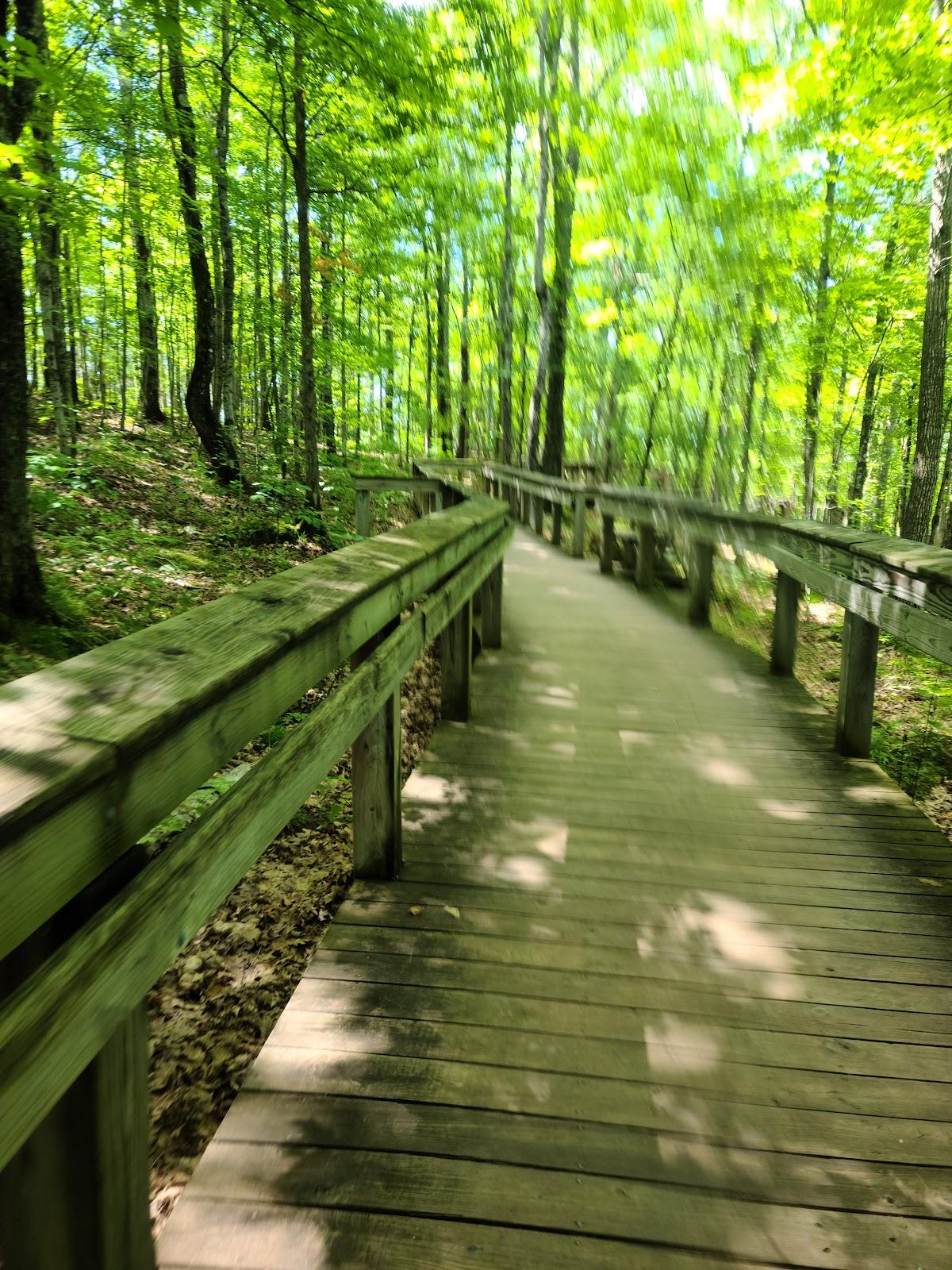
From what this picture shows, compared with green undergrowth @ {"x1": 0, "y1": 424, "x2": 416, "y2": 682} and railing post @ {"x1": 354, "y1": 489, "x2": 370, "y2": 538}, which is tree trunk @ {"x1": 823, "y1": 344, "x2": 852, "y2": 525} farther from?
green undergrowth @ {"x1": 0, "y1": 424, "x2": 416, "y2": 682}

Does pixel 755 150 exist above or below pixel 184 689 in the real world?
above

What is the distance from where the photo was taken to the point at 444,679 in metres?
5.07

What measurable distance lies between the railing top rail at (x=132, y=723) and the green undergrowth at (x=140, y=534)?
15.8ft

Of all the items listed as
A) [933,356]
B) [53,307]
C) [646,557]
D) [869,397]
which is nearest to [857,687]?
[646,557]

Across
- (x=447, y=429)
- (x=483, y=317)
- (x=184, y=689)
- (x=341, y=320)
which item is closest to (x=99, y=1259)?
(x=184, y=689)

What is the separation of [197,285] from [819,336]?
13.9m

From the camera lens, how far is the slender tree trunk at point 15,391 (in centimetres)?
632

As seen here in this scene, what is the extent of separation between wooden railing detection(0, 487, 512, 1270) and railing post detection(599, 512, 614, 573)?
9.22 m

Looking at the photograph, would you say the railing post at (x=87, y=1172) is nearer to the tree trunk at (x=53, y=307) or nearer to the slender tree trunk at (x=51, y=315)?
the tree trunk at (x=53, y=307)

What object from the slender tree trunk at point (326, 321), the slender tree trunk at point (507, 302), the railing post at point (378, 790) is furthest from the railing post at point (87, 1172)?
the slender tree trunk at point (507, 302)

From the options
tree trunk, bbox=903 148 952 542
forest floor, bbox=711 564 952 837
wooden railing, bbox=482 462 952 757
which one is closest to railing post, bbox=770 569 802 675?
wooden railing, bbox=482 462 952 757

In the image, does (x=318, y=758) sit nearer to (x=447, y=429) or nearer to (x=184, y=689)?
(x=184, y=689)

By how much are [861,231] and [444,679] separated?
18115 mm

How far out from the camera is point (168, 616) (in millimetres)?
8320
